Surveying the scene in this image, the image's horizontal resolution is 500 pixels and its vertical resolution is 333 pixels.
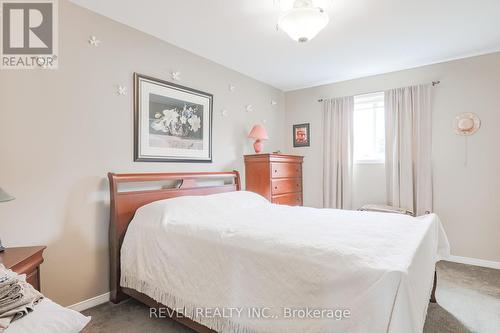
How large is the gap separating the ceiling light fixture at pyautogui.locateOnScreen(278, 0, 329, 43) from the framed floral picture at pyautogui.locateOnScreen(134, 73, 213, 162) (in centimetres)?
148

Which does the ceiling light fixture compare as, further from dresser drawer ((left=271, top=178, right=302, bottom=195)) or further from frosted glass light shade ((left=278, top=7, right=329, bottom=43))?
dresser drawer ((left=271, top=178, right=302, bottom=195))

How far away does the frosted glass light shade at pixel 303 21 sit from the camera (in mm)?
1779

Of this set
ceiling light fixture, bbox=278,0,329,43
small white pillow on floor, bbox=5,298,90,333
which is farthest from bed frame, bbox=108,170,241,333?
ceiling light fixture, bbox=278,0,329,43

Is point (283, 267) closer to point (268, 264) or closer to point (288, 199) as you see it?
point (268, 264)

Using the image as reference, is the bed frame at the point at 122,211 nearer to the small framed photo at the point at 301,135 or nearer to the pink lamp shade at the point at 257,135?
the pink lamp shade at the point at 257,135

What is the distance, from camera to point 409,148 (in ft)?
11.7

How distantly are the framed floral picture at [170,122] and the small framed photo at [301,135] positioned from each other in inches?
71.4

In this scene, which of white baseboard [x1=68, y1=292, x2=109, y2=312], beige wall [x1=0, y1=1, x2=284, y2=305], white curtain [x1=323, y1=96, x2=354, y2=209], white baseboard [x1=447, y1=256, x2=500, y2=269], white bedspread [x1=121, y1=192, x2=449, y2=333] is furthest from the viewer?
white curtain [x1=323, y1=96, x2=354, y2=209]

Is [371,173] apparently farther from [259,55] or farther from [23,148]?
[23,148]

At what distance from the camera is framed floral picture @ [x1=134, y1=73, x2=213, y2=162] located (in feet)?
8.62

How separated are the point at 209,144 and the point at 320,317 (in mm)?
2452

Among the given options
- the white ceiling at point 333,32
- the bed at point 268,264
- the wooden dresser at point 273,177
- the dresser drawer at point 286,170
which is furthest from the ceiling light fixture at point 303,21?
the dresser drawer at point 286,170

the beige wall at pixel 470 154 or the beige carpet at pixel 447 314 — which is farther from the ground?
the beige wall at pixel 470 154

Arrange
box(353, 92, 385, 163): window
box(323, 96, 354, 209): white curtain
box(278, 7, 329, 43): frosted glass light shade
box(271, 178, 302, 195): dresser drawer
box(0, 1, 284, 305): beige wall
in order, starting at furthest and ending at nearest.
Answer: box(323, 96, 354, 209): white curtain → box(353, 92, 385, 163): window → box(271, 178, 302, 195): dresser drawer → box(0, 1, 284, 305): beige wall → box(278, 7, 329, 43): frosted glass light shade
